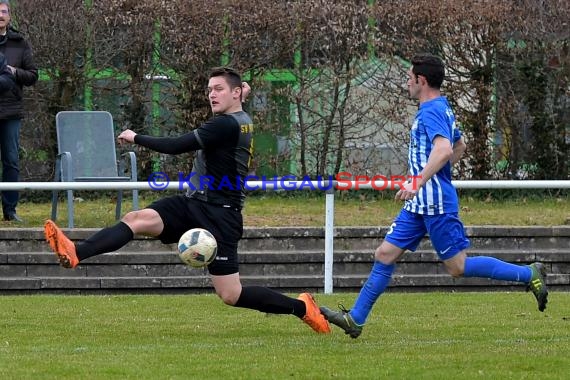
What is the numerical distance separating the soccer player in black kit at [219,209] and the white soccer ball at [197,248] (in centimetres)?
13

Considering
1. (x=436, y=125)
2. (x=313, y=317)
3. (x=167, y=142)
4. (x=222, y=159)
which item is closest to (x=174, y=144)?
(x=167, y=142)

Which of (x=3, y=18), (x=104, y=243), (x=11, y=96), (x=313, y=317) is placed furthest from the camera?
(x=11, y=96)

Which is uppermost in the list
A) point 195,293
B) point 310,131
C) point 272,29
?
point 272,29

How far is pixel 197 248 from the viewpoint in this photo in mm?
8688

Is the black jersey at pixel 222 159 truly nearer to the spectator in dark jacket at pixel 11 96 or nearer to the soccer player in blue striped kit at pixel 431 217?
the soccer player in blue striped kit at pixel 431 217

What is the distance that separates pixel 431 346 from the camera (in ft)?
27.9

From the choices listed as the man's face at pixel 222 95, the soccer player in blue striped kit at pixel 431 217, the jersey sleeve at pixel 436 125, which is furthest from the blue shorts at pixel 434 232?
the man's face at pixel 222 95

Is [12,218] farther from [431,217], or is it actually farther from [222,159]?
[431,217]

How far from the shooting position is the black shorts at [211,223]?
890 cm

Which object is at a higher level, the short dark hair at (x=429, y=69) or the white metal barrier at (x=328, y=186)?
the short dark hair at (x=429, y=69)

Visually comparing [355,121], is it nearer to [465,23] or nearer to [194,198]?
[465,23]

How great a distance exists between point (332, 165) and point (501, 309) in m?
6.08

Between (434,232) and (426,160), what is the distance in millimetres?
464

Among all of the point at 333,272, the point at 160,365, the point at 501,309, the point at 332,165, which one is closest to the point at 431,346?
the point at 160,365
